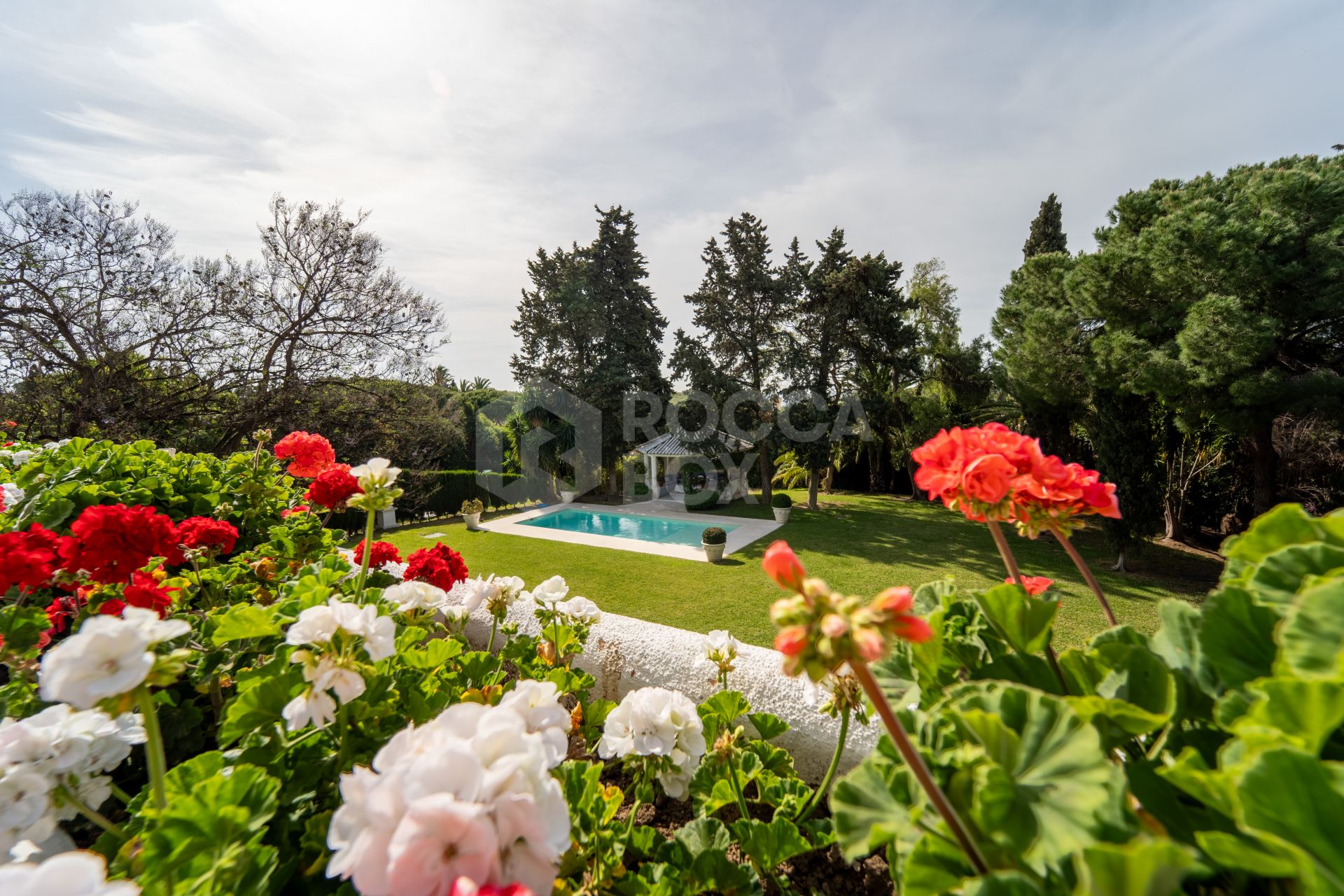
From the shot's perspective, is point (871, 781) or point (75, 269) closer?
point (871, 781)

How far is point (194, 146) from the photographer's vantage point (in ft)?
16.7

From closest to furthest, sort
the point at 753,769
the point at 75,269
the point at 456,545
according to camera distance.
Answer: the point at 753,769 < the point at 75,269 < the point at 456,545

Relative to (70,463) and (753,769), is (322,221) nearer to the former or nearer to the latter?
(70,463)

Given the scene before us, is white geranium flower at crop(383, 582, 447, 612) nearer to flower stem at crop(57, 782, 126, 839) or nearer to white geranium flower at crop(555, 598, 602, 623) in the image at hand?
white geranium flower at crop(555, 598, 602, 623)

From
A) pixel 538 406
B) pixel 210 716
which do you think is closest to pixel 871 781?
pixel 210 716

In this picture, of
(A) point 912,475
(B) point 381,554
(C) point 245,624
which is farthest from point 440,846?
(A) point 912,475

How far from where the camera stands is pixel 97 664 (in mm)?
736

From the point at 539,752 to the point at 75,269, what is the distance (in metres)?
9.98

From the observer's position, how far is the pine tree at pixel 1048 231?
1792cm

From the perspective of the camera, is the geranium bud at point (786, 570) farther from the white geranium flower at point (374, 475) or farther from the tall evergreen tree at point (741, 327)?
the tall evergreen tree at point (741, 327)

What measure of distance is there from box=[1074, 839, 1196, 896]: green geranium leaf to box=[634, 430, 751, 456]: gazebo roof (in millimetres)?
15569

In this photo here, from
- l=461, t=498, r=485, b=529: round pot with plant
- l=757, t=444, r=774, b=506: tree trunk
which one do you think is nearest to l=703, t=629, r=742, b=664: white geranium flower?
l=461, t=498, r=485, b=529: round pot with plant

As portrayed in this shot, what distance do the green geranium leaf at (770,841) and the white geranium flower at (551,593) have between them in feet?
3.21

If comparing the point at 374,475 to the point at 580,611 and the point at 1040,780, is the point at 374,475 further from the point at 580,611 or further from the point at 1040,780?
the point at 1040,780
